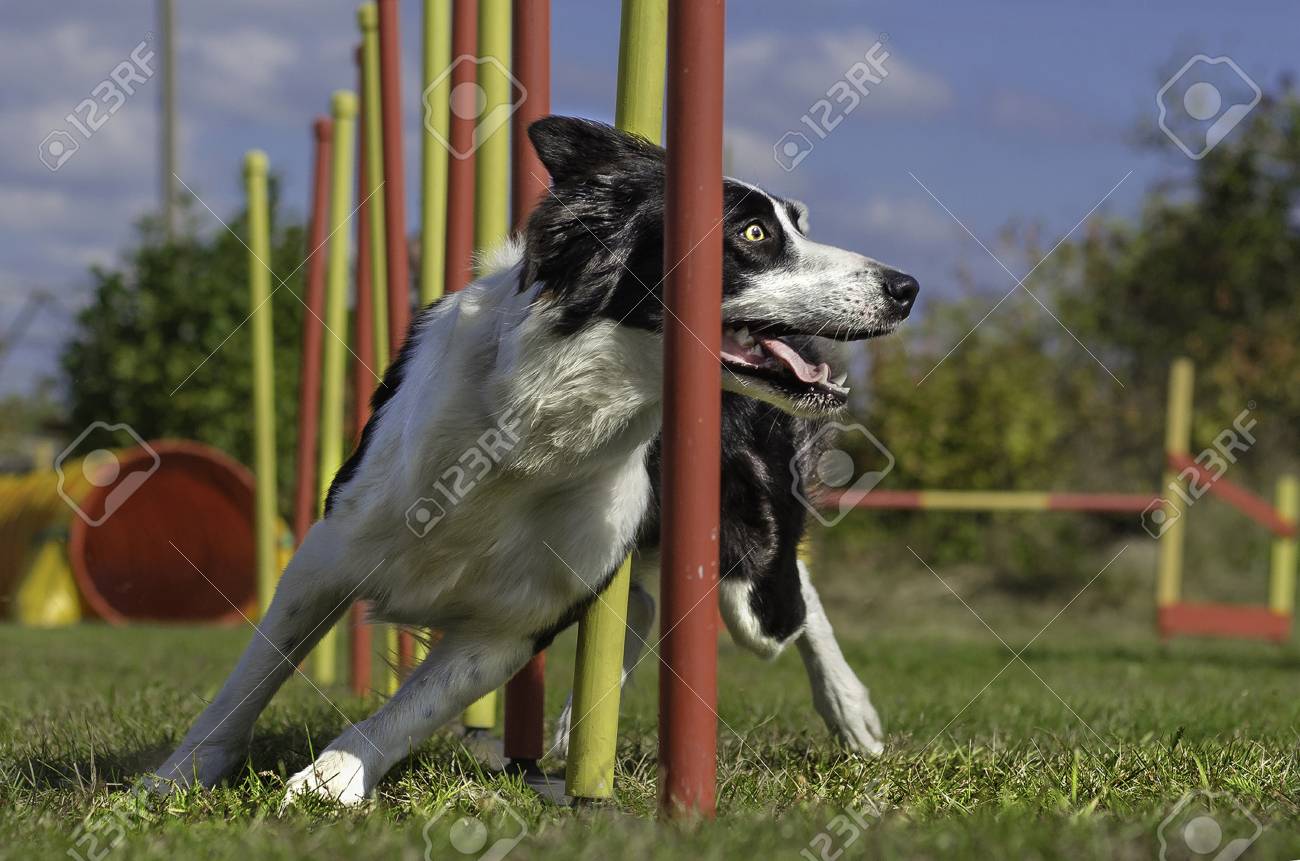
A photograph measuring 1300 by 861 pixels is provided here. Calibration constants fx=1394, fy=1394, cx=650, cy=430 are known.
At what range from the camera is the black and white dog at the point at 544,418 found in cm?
293

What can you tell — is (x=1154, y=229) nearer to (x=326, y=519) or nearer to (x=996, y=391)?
(x=996, y=391)

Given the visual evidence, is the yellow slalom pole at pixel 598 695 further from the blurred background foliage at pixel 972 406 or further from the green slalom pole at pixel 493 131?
the blurred background foliage at pixel 972 406

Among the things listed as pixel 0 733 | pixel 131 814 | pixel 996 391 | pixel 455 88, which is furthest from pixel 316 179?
pixel 996 391

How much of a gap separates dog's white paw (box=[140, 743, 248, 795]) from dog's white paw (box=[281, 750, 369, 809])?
30 cm

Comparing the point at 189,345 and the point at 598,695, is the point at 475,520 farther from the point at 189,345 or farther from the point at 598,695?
the point at 189,345

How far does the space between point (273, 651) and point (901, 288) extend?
1.64 meters

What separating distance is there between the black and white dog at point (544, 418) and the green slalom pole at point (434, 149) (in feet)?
3.52

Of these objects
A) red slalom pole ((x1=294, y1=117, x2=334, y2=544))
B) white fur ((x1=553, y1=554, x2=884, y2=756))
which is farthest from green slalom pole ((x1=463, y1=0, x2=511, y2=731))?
red slalom pole ((x1=294, y1=117, x2=334, y2=544))

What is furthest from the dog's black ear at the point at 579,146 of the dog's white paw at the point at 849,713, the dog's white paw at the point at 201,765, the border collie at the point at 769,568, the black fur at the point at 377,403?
the dog's white paw at the point at 849,713

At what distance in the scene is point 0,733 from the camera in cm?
370

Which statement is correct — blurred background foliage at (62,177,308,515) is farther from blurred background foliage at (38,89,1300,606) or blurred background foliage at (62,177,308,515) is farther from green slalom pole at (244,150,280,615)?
green slalom pole at (244,150,280,615)

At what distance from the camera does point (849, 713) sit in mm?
3971

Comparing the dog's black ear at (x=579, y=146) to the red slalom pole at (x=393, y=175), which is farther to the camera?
the red slalom pole at (x=393, y=175)

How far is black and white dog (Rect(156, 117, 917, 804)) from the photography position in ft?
9.60
